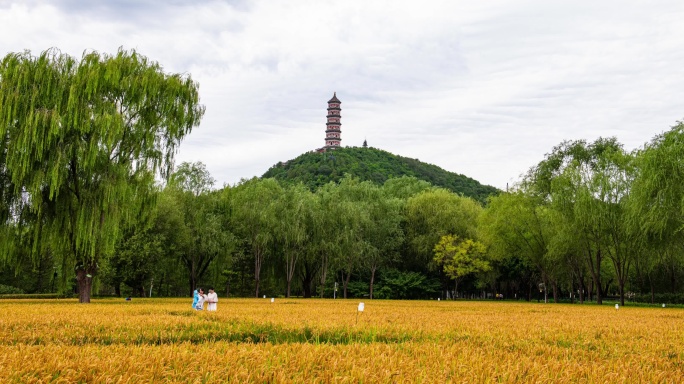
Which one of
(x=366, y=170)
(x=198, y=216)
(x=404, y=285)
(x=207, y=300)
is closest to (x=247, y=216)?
(x=198, y=216)

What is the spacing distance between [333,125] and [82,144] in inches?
6793

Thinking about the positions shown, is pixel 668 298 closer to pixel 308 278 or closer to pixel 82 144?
pixel 308 278

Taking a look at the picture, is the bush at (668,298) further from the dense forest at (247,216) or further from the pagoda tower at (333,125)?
the pagoda tower at (333,125)

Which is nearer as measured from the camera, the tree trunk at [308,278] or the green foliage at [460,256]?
the green foliage at [460,256]

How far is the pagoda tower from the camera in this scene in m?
192

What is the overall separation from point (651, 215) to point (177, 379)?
1355 inches

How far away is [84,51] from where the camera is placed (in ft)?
86.6

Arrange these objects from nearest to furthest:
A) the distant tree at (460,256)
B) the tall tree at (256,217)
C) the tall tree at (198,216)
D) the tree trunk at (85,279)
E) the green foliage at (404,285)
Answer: the tree trunk at (85,279) → the tall tree at (198,216) → the tall tree at (256,217) → the distant tree at (460,256) → the green foliage at (404,285)

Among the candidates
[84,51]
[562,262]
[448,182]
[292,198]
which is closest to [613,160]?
[562,262]

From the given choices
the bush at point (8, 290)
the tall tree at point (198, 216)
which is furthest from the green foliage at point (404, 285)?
the bush at point (8, 290)

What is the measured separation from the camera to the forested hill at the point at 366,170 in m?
97.6

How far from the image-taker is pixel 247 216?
159 ft

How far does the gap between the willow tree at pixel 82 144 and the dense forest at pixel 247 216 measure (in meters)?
0.08

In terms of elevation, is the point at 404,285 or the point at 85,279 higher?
the point at 85,279
